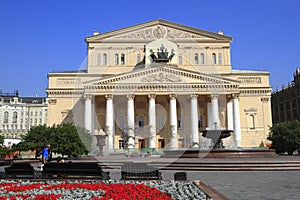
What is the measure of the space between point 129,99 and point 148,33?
16.8m

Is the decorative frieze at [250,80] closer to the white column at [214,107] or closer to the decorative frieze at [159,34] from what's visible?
the white column at [214,107]

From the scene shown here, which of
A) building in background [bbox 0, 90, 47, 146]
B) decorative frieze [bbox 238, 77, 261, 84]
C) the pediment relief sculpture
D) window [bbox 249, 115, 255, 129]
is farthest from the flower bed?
building in background [bbox 0, 90, 47, 146]

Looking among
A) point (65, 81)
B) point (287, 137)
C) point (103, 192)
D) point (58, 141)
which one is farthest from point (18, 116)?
point (103, 192)

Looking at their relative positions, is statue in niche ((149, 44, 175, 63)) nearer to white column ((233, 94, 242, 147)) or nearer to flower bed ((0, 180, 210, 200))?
white column ((233, 94, 242, 147))

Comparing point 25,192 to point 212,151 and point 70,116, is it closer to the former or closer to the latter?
point 212,151

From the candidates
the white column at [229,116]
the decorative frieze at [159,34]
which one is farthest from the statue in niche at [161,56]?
the white column at [229,116]

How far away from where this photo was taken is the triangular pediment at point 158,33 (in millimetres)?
60656

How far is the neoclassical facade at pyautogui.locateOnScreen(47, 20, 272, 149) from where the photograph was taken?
1969 inches

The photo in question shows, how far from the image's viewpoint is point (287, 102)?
84500mm

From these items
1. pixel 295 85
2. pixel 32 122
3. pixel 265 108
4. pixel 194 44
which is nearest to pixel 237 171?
pixel 265 108

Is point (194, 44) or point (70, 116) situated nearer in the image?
point (70, 116)

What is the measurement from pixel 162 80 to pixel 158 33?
13943 mm

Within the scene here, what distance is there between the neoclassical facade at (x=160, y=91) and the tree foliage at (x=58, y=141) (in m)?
9.83

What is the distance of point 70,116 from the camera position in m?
56.4
